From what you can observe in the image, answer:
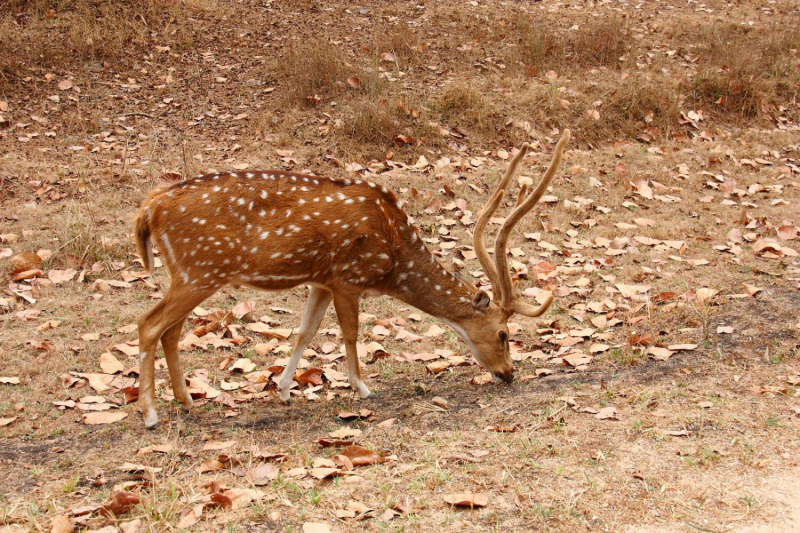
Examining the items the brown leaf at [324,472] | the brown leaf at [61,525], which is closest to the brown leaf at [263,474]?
the brown leaf at [324,472]

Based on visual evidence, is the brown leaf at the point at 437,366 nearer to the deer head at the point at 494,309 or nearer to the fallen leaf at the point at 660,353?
the deer head at the point at 494,309

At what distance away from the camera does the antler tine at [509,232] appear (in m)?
5.11

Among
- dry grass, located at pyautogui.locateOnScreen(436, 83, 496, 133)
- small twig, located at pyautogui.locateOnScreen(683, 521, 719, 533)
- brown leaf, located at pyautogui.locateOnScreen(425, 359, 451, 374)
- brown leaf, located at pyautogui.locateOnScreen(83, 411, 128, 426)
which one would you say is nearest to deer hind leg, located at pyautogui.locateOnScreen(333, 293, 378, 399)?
brown leaf, located at pyautogui.locateOnScreen(425, 359, 451, 374)

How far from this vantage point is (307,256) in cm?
513

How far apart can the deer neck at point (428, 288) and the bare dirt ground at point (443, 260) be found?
48cm

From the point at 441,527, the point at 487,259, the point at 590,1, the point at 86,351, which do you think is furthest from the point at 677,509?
the point at 590,1

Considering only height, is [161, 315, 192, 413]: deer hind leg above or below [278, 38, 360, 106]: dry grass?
below

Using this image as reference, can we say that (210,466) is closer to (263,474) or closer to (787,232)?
(263,474)

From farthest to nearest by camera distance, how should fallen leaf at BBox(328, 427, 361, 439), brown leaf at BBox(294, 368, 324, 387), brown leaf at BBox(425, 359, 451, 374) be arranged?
1. brown leaf at BBox(425, 359, 451, 374)
2. brown leaf at BBox(294, 368, 324, 387)
3. fallen leaf at BBox(328, 427, 361, 439)

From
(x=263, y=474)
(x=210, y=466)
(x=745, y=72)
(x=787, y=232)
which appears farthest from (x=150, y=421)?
(x=745, y=72)

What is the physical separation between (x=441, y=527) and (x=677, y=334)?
10.1 feet

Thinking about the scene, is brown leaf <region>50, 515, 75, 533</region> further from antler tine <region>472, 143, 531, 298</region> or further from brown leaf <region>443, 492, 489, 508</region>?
antler tine <region>472, 143, 531, 298</region>

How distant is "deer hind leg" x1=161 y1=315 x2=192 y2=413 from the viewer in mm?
5066

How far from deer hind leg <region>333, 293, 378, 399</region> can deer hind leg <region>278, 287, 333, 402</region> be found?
0.64 feet
